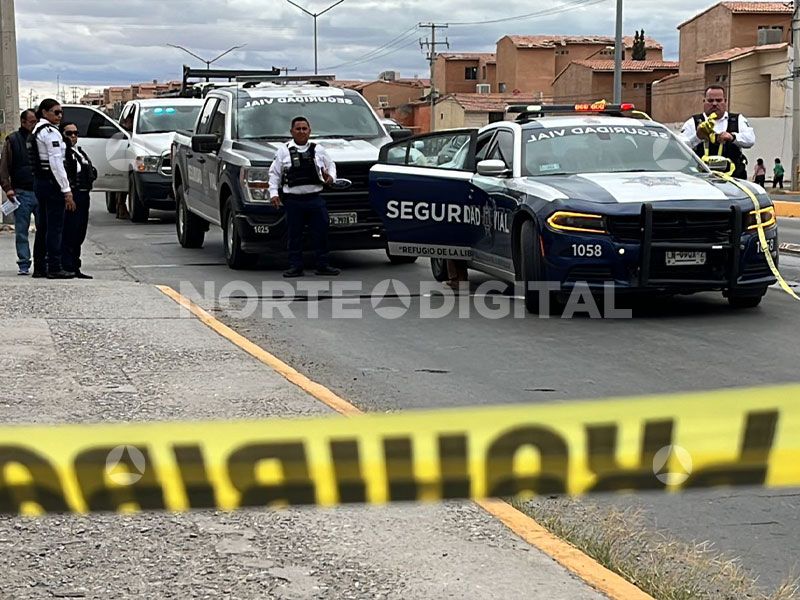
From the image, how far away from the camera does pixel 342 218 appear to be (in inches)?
550

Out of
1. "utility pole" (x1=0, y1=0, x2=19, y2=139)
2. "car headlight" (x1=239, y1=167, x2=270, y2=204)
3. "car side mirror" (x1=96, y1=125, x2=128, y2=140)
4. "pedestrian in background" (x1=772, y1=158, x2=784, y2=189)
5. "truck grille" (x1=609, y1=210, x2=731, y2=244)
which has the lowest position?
"pedestrian in background" (x1=772, y1=158, x2=784, y2=189)

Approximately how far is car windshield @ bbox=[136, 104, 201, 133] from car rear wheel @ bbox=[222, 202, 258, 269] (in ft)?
27.0

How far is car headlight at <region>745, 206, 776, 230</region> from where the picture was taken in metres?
10.3

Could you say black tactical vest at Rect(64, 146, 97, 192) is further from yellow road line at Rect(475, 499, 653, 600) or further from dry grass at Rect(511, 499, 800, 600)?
yellow road line at Rect(475, 499, 653, 600)

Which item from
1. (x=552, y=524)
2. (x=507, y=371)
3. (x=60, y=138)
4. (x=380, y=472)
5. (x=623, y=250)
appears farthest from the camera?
(x=60, y=138)

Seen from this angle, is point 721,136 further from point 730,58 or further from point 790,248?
point 730,58

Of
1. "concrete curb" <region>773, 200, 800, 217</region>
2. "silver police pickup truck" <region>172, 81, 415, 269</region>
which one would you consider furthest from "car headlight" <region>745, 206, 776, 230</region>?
"concrete curb" <region>773, 200, 800, 217</region>

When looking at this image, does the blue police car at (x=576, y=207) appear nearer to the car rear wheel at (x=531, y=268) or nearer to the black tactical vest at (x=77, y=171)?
the car rear wheel at (x=531, y=268)

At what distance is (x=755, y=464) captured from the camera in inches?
104

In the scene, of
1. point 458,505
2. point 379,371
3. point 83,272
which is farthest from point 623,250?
point 83,272

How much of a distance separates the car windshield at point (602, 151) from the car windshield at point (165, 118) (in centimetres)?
1210

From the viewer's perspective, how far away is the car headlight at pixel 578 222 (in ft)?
33.3

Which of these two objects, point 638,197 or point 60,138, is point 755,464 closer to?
point 638,197

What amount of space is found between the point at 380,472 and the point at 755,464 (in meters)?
0.75
